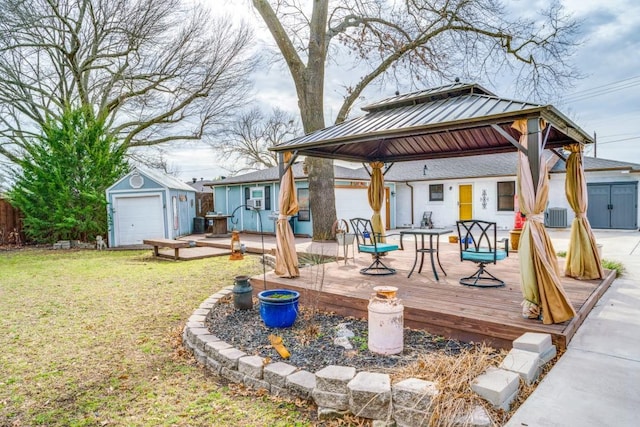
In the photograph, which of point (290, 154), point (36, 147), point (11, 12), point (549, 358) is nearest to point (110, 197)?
point (36, 147)

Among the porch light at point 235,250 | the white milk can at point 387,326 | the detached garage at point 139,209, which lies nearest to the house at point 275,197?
the detached garage at point 139,209

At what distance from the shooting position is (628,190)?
43.5 feet

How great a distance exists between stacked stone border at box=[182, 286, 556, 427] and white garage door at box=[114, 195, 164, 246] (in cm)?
1069

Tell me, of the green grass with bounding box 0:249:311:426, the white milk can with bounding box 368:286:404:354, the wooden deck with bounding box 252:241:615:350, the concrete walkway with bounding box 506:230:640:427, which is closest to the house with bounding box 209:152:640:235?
the green grass with bounding box 0:249:311:426

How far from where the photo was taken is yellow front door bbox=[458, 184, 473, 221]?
15.8 meters

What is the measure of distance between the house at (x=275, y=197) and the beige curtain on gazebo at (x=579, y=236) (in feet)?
26.8

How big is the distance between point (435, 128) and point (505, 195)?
12335mm

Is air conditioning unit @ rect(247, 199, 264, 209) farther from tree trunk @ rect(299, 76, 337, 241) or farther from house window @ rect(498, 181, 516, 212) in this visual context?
house window @ rect(498, 181, 516, 212)

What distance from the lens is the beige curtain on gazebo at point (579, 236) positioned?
510cm

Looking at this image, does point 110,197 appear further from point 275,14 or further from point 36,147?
point 275,14

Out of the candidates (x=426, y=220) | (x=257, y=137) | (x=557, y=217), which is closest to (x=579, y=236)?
(x=557, y=217)

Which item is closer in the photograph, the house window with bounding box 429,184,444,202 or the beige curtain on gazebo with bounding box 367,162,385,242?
the beige curtain on gazebo with bounding box 367,162,385,242

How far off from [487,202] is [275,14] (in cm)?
1071

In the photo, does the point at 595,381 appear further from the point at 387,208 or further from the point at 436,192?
the point at 436,192
